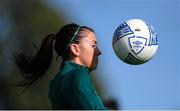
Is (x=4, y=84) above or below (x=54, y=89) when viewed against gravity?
below

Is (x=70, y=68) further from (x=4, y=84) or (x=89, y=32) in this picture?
(x=4, y=84)

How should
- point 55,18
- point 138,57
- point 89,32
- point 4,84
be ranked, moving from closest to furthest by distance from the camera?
1. point 89,32
2. point 138,57
3. point 4,84
4. point 55,18

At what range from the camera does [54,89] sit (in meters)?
5.55

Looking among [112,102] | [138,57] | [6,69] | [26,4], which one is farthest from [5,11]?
[138,57]

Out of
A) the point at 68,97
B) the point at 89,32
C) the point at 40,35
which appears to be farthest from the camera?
the point at 40,35

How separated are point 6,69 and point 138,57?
1383 cm

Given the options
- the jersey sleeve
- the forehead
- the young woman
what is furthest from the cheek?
the jersey sleeve

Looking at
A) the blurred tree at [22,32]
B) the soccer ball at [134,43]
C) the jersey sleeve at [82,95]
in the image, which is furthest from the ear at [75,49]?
the blurred tree at [22,32]

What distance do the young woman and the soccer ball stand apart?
69 cm

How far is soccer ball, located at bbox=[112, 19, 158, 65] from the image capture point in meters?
6.43

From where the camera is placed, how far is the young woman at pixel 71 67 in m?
5.33

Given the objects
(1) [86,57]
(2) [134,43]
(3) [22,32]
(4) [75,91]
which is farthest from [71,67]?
(3) [22,32]

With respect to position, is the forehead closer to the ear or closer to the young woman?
the young woman

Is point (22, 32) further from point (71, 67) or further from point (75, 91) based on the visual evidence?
point (75, 91)
